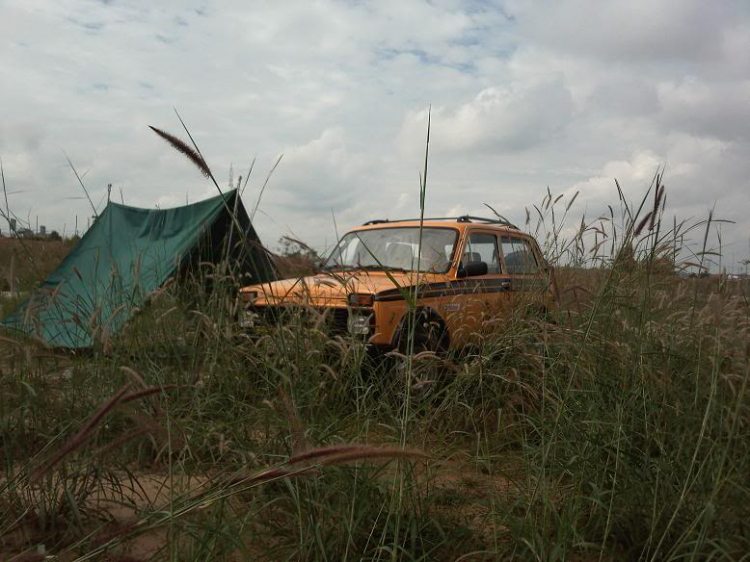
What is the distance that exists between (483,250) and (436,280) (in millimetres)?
1129

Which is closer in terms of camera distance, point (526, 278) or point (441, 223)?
point (526, 278)

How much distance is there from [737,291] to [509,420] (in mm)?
1246

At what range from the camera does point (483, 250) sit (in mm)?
6465

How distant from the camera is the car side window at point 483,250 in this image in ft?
19.9

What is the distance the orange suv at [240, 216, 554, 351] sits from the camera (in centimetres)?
410

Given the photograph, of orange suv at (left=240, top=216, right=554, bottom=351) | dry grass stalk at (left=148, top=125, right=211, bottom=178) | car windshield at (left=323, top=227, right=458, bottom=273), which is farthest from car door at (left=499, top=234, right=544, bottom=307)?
dry grass stalk at (left=148, top=125, right=211, bottom=178)

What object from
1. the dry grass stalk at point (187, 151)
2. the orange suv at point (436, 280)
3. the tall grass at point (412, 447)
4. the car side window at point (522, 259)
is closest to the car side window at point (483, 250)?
the orange suv at point (436, 280)

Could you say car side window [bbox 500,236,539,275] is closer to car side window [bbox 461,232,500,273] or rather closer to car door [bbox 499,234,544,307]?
car door [bbox 499,234,544,307]

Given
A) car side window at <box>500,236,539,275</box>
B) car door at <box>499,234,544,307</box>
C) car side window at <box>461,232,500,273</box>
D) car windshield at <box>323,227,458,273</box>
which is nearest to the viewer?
car door at <box>499,234,544,307</box>

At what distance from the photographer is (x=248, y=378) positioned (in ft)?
10.2

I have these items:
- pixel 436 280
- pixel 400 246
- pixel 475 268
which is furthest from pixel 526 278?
pixel 400 246

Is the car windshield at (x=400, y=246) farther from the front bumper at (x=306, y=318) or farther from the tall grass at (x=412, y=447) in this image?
the tall grass at (x=412, y=447)

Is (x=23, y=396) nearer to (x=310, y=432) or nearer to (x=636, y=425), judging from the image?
(x=310, y=432)

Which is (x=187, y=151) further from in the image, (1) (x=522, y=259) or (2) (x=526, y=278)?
(1) (x=522, y=259)
